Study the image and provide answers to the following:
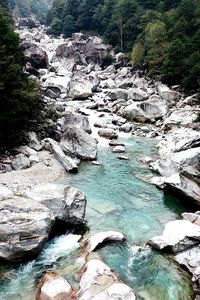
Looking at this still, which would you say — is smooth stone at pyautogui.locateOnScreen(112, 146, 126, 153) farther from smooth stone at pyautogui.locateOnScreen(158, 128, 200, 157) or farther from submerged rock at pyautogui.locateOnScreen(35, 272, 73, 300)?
submerged rock at pyautogui.locateOnScreen(35, 272, 73, 300)

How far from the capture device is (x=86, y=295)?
13.8m

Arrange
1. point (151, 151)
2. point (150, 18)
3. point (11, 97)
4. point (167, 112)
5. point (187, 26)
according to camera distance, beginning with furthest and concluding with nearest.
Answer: point (150, 18)
point (187, 26)
point (167, 112)
point (151, 151)
point (11, 97)

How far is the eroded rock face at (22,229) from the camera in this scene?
16570 mm

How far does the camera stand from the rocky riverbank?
1756 centimetres

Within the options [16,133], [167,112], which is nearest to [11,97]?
[16,133]

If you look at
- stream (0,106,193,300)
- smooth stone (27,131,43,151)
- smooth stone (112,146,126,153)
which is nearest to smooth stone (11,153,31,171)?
smooth stone (27,131,43,151)

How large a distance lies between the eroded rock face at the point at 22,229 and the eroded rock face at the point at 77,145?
12.1 m

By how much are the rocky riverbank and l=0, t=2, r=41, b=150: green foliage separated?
51.3 inches

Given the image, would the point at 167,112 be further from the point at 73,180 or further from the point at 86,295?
the point at 86,295

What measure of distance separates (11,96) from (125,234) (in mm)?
13990

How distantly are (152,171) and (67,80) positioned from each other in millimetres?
31005

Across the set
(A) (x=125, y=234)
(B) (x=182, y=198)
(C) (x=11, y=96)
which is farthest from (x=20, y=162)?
(B) (x=182, y=198)

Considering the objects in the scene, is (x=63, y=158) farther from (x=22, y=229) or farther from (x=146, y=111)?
(x=146, y=111)

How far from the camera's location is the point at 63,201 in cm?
1961
